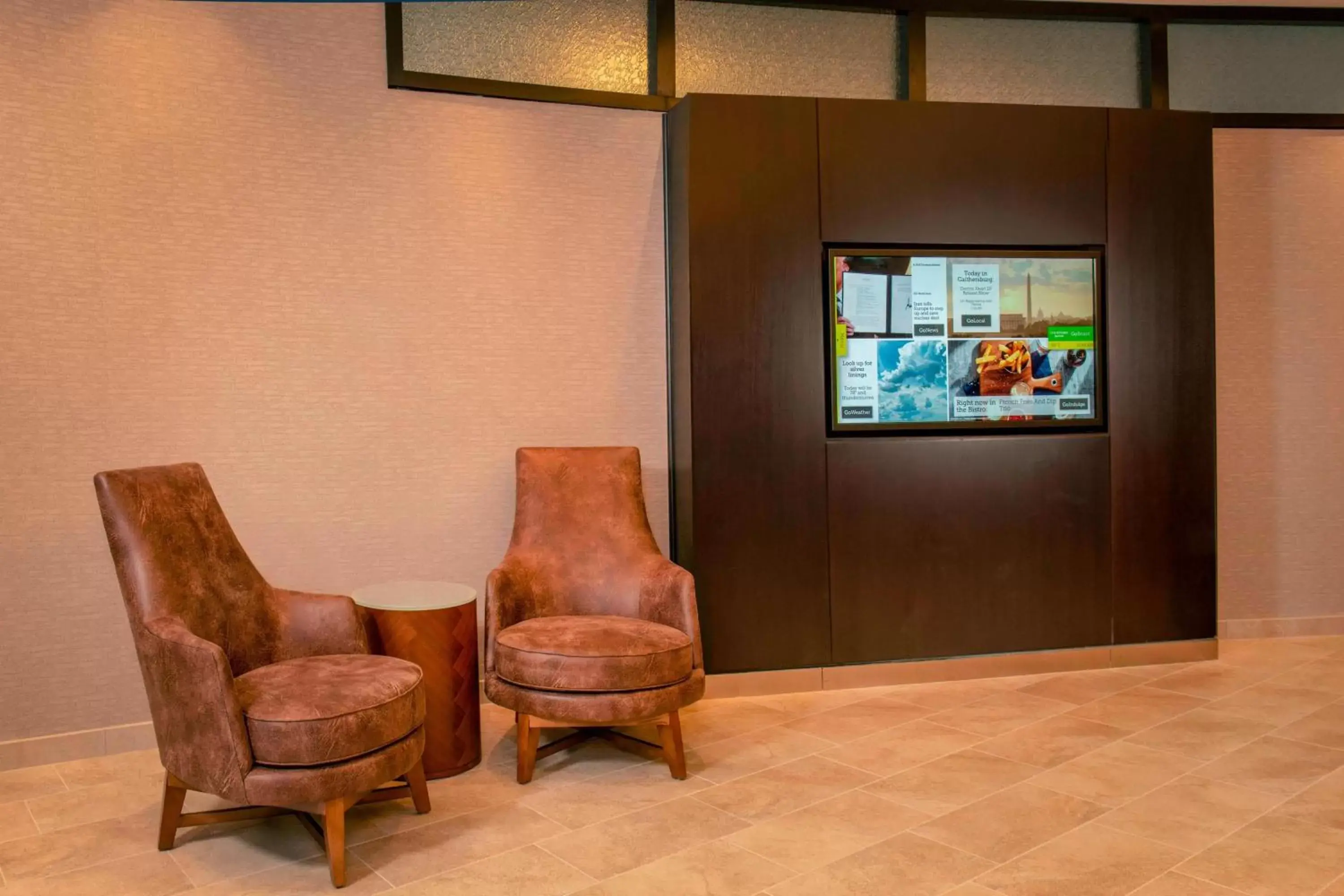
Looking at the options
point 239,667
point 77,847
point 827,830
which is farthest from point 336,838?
point 827,830

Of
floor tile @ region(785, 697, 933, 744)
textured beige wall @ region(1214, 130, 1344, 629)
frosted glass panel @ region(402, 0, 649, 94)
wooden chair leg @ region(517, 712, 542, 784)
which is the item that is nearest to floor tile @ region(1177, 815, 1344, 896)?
floor tile @ region(785, 697, 933, 744)

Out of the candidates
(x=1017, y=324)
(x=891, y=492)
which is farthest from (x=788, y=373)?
(x=1017, y=324)

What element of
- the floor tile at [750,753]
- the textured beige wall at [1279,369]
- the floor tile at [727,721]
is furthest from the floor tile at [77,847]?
the textured beige wall at [1279,369]

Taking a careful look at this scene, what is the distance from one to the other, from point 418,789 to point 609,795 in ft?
1.89

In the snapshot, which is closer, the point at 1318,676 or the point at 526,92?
the point at 526,92

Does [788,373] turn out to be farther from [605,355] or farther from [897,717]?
[897,717]

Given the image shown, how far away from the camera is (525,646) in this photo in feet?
11.6

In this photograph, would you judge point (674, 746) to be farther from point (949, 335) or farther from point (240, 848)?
point (949, 335)

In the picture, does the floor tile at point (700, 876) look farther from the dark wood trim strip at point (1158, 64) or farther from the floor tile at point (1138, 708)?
the dark wood trim strip at point (1158, 64)

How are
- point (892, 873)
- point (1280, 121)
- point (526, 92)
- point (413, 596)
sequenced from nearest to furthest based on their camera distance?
point (892, 873), point (413, 596), point (526, 92), point (1280, 121)

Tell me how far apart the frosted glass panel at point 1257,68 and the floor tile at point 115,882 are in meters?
5.16

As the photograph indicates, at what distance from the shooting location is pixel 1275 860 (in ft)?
9.34

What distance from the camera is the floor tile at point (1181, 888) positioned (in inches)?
105

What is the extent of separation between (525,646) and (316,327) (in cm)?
160
